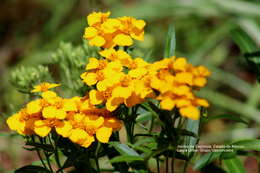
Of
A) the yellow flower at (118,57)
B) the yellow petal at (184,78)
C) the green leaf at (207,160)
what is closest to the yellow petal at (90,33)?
the yellow flower at (118,57)

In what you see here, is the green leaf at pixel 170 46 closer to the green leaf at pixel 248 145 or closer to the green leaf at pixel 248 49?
the green leaf at pixel 248 145

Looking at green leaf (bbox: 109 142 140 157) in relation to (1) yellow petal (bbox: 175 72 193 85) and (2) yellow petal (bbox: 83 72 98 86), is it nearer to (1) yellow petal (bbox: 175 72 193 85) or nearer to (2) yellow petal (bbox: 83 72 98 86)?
(2) yellow petal (bbox: 83 72 98 86)

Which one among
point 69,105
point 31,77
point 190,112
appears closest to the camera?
point 190,112

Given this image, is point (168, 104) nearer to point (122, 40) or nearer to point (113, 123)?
point (113, 123)

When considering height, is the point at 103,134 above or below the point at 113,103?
below

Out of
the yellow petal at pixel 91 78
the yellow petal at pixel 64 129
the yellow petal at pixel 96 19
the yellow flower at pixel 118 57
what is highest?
the yellow petal at pixel 96 19

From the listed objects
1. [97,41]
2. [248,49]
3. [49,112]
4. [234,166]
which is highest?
[248,49]

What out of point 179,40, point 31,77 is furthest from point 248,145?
point 179,40

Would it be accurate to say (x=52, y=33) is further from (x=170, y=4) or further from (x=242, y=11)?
(x=242, y=11)

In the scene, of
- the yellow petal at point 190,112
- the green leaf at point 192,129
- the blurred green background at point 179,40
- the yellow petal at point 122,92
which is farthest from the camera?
the blurred green background at point 179,40
